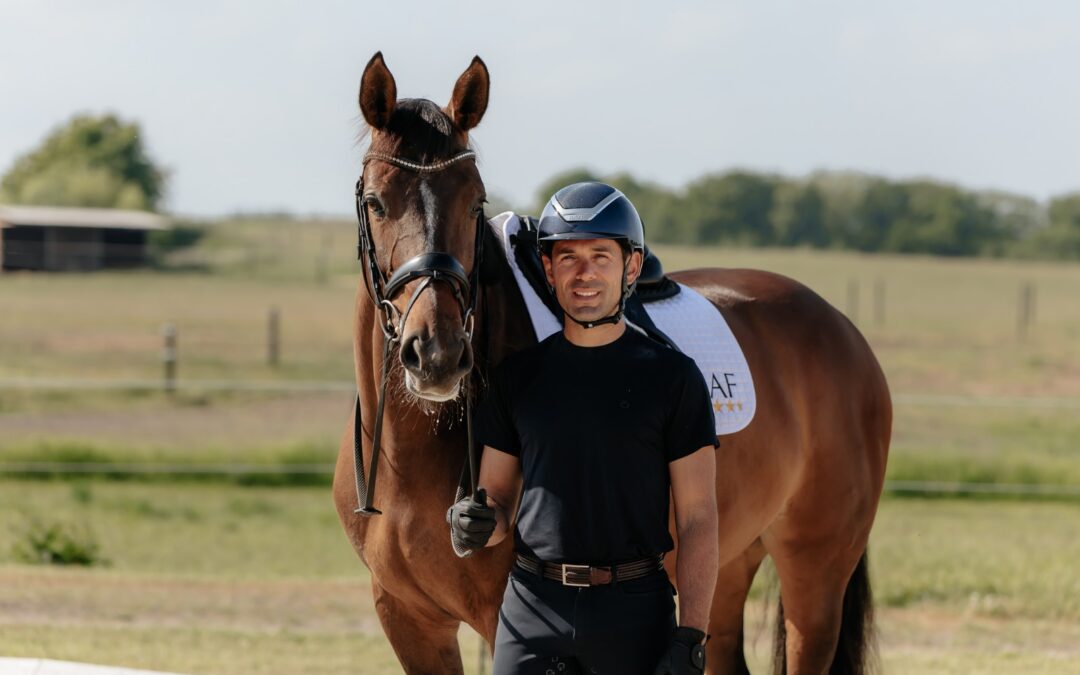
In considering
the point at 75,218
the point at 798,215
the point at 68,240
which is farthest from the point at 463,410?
the point at 798,215

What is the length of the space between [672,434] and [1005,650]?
5.23m

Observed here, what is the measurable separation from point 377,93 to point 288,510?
10727 millimetres

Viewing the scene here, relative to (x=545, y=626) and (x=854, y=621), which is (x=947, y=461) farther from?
(x=545, y=626)

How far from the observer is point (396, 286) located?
303cm

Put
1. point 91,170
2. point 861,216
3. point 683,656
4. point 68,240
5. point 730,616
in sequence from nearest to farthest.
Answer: point 683,656 < point 730,616 < point 68,240 < point 861,216 < point 91,170

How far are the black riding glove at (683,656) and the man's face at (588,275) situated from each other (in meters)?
0.70

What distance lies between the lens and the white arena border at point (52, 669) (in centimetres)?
433

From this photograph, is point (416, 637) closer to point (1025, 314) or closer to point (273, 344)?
point (273, 344)

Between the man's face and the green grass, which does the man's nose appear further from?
the green grass

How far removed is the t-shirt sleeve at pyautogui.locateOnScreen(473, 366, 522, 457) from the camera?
2965 mm

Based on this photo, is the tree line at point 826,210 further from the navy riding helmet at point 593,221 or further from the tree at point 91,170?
the navy riding helmet at point 593,221

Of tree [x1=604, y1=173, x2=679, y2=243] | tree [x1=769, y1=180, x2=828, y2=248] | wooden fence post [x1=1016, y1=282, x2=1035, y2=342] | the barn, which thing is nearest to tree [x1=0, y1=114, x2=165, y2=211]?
the barn

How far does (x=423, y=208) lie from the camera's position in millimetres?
3105

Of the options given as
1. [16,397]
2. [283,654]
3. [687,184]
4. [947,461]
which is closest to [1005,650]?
[283,654]
